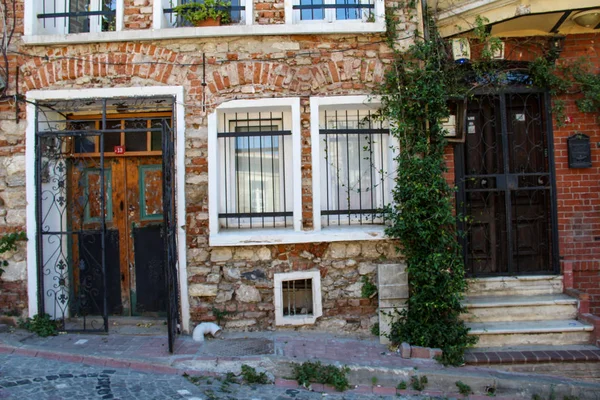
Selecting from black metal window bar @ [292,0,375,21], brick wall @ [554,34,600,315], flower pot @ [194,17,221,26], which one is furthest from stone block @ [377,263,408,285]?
flower pot @ [194,17,221,26]

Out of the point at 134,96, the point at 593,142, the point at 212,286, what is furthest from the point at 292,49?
the point at 593,142

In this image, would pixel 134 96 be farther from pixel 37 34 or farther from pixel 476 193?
pixel 476 193

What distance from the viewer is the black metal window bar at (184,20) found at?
5.96m

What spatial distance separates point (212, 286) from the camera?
5621mm

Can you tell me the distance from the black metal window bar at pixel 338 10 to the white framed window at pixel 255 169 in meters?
1.40

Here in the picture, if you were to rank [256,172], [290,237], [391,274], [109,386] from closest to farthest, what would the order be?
[109,386], [391,274], [290,237], [256,172]

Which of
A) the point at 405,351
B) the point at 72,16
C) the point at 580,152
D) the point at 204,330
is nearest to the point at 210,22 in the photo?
the point at 72,16

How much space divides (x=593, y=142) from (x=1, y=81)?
25.1 feet

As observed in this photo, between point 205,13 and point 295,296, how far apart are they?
3.81m

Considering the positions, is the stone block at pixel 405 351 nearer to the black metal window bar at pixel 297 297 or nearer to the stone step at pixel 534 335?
the stone step at pixel 534 335

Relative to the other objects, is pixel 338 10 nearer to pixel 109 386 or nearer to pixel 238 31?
pixel 238 31

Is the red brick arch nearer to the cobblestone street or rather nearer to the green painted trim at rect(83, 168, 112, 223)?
the green painted trim at rect(83, 168, 112, 223)

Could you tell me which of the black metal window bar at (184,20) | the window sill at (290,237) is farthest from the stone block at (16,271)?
the black metal window bar at (184,20)

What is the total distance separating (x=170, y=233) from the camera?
5.23 m
